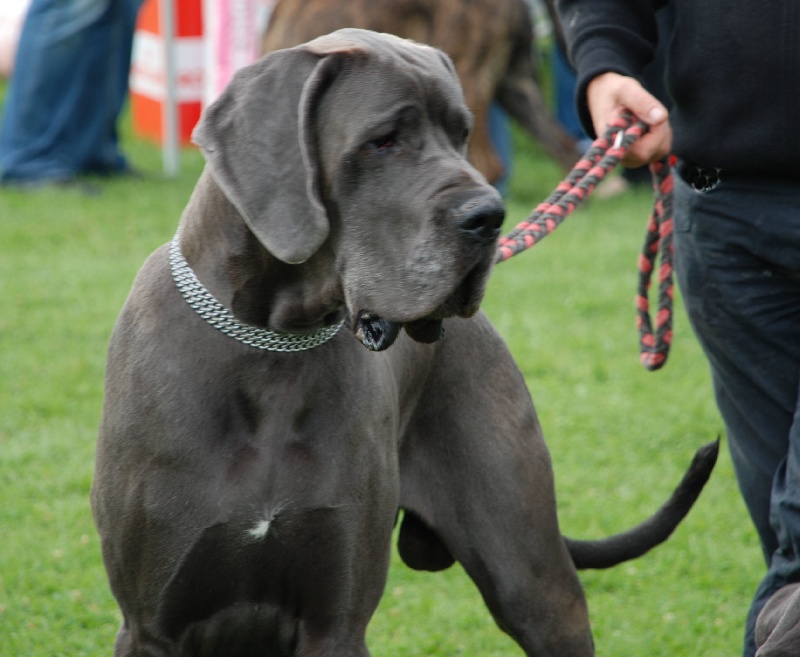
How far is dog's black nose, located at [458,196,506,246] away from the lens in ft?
7.31

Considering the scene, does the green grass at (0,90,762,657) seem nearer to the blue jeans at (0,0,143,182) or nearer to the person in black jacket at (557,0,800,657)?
the blue jeans at (0,0,143,182)

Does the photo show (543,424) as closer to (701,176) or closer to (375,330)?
(701,176)

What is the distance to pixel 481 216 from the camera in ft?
7.34

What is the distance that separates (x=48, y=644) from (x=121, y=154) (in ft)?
20.6

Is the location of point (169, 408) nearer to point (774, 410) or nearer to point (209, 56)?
point (774, 410)

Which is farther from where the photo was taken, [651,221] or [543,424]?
[543,424]

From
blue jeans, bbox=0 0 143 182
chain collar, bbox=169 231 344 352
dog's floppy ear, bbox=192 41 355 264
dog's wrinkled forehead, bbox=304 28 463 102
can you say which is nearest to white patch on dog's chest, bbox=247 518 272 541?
chain collar, bbox=169 231 344 352

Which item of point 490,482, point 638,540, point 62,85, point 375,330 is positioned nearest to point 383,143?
point 375,330

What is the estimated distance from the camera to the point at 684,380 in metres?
6.00

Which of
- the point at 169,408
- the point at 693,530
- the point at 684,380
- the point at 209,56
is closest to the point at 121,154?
the point at 209,56

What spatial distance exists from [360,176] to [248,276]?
35cm

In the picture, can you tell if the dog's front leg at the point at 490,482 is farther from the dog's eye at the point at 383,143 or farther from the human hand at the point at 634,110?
the dog's eye at the point at 383,143

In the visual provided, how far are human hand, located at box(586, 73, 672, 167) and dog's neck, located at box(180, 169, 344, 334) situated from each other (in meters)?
0.87

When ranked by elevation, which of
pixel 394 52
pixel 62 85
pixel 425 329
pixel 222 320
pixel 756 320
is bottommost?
pixel 62 85
